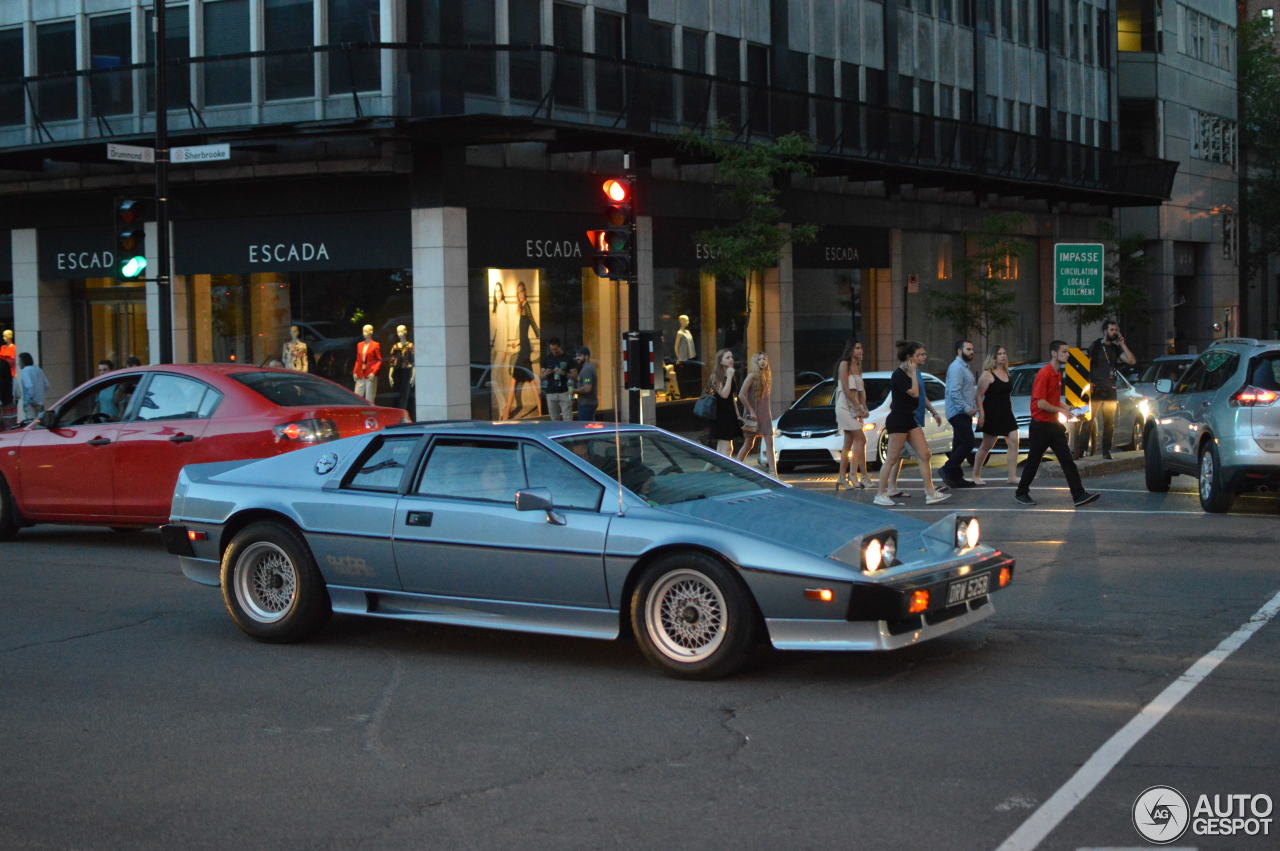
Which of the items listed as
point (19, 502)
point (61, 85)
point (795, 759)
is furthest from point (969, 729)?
point (61, 85)

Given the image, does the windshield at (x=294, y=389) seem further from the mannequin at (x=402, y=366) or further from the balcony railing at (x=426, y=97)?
the mannequin at (x=402, y=366)

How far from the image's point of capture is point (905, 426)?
16.8 meters

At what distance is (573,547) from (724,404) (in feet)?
36.9

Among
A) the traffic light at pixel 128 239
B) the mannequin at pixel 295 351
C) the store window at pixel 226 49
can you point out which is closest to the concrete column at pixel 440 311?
the mannequin at pixel 295 351

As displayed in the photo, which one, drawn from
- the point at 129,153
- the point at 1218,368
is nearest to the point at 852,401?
the point at 1218,368

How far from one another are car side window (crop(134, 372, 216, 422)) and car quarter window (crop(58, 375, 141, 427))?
215 mm

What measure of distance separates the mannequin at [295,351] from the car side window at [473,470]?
1900 centimetres

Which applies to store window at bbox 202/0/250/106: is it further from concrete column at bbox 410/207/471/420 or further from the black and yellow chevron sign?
the black and yellow chevron sign

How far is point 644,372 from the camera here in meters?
17.4

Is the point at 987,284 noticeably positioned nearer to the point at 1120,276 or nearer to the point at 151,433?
the point at 1120,276

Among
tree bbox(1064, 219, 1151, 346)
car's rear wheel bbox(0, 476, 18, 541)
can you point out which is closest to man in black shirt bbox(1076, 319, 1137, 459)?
car's rear wheel bbox(0, 476, 18, 541)

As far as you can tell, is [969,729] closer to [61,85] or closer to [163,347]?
[163,347]

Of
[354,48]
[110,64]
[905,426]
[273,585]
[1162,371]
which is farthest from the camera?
[110,64]

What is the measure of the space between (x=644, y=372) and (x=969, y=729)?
10.9 m
